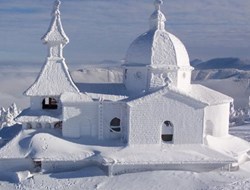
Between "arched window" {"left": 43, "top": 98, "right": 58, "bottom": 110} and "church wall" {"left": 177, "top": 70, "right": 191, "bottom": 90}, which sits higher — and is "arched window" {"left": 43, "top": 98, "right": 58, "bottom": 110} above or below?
below

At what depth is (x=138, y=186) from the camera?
2819cm

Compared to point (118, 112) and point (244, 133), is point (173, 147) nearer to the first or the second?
point (118, 112)

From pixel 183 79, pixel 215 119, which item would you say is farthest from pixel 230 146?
pixel 183 79

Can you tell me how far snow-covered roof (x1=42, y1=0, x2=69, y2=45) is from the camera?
3453cm

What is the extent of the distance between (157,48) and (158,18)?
9.88ft

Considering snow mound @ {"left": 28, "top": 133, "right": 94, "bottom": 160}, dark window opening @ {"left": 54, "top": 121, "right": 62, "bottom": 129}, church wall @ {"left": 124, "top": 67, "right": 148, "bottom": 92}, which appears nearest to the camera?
snow mound @ {"left": 28, "top": 133, "right": 94, "bottom": 160}

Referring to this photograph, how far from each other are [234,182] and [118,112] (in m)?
10.1

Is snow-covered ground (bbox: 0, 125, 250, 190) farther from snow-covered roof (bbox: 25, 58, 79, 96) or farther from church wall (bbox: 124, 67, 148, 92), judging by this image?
church wall (bbox: 124, 67, 148, 92)

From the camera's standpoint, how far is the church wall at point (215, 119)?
3516 cm

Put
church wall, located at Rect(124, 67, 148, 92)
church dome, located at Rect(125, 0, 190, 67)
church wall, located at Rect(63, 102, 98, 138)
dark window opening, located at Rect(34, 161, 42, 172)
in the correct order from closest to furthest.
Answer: dark window opening, located at Rect(34, 161, 42, 172) < church wall, located at Rect(63, 102, 98, 138) < church dome, located at Rect(125, 0, 190, 67) < church wall, located at Rect(124, 67, 148, 92)

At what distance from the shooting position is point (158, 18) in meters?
35.8

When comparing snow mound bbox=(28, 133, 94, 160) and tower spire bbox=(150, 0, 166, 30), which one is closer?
snow mound bbox=(28, 133, 94, 160)

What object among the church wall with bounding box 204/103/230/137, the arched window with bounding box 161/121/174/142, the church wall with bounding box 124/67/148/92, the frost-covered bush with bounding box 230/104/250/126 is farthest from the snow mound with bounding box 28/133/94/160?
the frost-covered bush with bounding box 230/104/250/126

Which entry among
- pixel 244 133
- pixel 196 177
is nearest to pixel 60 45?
pixel 196 177
